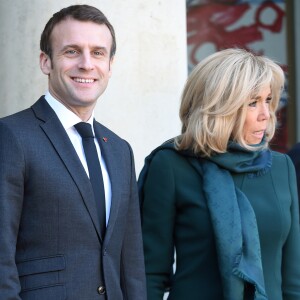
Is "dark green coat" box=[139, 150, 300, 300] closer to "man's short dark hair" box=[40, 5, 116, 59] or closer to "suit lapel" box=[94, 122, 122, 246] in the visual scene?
"suit lapel" box=[94, 122, 122, 246]

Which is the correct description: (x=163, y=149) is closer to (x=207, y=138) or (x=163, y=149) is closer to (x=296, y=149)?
(x=207, y=138)

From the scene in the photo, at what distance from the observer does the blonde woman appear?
355 cm

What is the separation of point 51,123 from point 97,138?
246 millimetres

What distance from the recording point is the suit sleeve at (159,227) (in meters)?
3.63

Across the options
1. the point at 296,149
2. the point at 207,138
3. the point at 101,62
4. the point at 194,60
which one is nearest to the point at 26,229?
the point at 101,62

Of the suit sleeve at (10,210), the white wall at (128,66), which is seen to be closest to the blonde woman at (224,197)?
the suit sleeve at (10,210)

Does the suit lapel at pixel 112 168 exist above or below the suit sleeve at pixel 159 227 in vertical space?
above

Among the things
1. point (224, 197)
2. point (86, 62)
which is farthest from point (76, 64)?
point (224, 197)

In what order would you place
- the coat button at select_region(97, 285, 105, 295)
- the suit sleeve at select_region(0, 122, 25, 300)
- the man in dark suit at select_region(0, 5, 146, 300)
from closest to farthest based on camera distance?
the suit sleeve at select_region(0, 122, 25, 300)
the man in dark suit at select_region(0, 5, 146, 300)
the coat button at select_region(97, 285, 105, 295)

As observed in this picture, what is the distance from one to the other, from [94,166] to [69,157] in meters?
0.13

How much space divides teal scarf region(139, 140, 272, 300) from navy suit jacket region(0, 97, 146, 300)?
0.47m

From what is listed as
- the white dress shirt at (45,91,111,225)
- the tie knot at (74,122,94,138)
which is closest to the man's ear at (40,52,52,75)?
the white dress shirt at (45,91,111,225)

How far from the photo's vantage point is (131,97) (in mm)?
4941

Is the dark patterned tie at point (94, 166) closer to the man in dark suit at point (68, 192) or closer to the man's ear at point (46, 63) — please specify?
the man in dark suit at point (68, 192)
